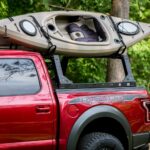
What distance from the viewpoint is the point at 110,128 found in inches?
285

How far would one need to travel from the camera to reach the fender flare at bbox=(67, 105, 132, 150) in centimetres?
671

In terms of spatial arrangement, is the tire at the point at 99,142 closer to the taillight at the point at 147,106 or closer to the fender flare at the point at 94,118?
the fender flare at the point at 94,118

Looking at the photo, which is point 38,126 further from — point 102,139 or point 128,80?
point 128,80

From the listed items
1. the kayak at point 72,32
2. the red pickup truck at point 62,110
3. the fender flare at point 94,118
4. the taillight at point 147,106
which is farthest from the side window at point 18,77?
the taillight at point 147,106

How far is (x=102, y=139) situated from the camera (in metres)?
6.98

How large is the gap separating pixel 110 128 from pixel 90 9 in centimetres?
582

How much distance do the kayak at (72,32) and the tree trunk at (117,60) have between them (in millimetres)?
2790

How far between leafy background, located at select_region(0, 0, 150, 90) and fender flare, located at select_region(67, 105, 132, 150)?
437 centimetres

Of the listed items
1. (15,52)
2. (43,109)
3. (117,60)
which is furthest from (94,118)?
(117,60)

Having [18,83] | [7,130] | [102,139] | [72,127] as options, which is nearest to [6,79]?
[18,83]

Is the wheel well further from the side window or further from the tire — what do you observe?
the side window

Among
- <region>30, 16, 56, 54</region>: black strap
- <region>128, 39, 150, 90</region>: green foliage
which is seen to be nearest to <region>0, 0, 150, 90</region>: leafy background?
<region>128, 39, 150, 90</region>: green foliage

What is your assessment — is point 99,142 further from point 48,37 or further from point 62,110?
point 48,37

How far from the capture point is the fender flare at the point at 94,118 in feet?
22.0
